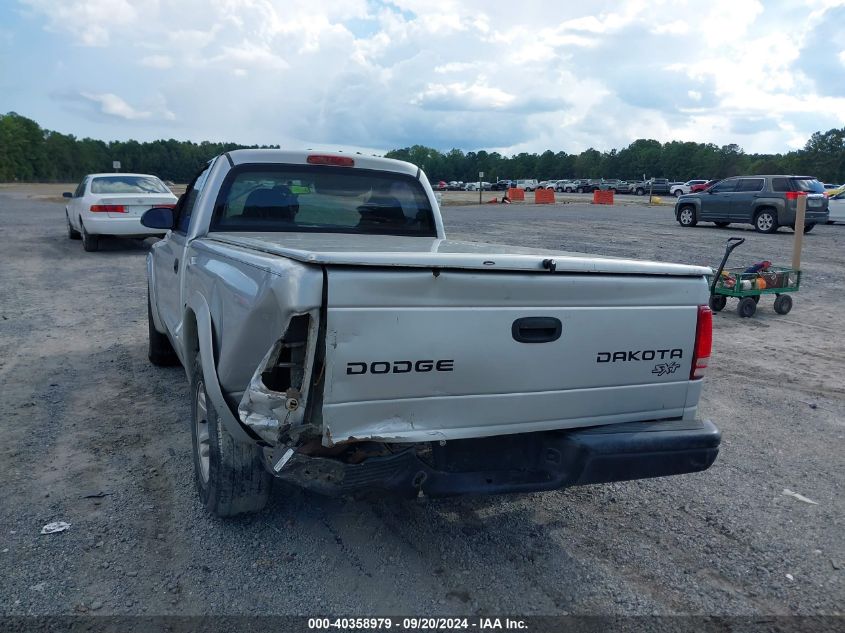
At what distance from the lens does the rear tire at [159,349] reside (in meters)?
6.21

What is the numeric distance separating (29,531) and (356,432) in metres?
1.99

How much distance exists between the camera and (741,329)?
8.75 meters

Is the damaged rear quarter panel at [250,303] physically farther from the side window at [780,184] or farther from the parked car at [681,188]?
the parked car at [681,188]

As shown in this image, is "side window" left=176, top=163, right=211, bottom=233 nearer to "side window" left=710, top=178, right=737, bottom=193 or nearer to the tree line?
"side window" left=710, top=178, right=737, bottom=193

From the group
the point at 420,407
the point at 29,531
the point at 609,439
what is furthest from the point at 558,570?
the point at 29,531

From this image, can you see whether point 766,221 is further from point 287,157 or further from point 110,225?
point 287,157

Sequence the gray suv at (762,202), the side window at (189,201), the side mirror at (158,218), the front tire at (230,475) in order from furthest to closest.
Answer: the gray suv at (762,202) < the side mirror at (158,218) < the side window at (189,201) < the front tire at (230,475)

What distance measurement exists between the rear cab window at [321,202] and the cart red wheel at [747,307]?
19.1ft

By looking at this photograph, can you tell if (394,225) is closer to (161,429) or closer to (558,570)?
(161,429)

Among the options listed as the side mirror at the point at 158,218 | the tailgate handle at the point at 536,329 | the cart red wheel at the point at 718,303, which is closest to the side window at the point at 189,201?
the side mirror at the point at 158,218

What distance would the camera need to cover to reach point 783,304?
961 cm

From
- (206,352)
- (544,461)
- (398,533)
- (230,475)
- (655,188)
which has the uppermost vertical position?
(655,188)

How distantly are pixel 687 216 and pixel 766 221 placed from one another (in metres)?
3.11

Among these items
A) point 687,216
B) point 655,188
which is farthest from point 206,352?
point 655,188
